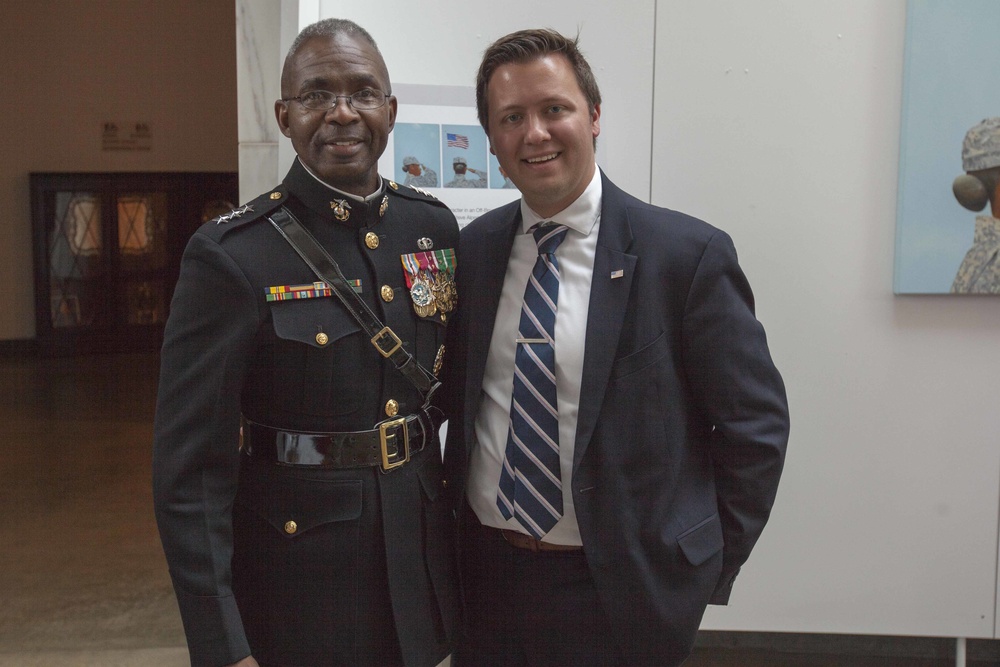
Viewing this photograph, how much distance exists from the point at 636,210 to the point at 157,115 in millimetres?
9663

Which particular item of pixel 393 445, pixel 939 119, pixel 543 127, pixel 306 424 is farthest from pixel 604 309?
pixel 939 119

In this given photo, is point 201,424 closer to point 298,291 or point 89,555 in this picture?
point 298,291

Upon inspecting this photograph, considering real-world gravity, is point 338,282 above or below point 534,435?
above

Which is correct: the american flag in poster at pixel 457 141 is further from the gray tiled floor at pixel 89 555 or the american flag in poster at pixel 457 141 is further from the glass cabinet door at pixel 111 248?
the glass cabinet door at pixel 111 248

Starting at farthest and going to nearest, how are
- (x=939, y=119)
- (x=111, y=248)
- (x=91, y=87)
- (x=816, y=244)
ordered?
(x=111, y=248)
(x=91, y=87)
(x=816, y=244)
(x=939, y=119)

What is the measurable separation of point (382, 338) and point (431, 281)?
0.19 meters

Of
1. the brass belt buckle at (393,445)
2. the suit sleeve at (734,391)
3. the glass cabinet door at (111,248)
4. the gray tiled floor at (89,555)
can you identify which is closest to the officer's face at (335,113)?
the brass belt buckle at (393,445)

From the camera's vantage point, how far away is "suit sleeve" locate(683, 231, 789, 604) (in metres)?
1.59

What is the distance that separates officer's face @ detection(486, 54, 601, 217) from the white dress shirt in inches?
2.9

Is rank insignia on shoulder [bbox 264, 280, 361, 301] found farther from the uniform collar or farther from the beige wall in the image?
the beige wall

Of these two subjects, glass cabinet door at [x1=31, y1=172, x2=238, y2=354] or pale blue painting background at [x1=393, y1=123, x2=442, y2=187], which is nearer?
pale blue painting background at [x1=393, y1=123, x2=442, y2=187]

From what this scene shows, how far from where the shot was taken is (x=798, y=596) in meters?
2.82

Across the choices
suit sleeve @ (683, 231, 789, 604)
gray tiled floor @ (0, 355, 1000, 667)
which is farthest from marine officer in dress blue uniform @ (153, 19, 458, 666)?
gray tiled floor @ (0, 355, 1000, 667)

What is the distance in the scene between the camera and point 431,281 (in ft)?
5.72
